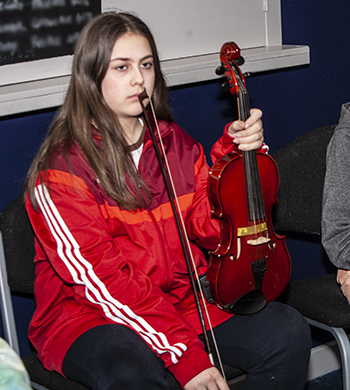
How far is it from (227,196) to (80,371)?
52cm

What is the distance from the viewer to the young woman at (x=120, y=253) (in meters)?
1.24

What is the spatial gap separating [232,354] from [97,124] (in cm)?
65

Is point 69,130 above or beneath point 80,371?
above

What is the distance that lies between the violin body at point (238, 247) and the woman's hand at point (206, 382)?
21cm

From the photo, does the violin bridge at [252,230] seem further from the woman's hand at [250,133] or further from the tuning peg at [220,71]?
the tuning peg at [220,71]

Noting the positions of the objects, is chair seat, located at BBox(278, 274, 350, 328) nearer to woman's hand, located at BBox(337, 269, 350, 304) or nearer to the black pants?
woman's hand, located at BBox(337, 269, 350, 304)

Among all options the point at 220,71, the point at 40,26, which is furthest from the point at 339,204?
the point at 40,26

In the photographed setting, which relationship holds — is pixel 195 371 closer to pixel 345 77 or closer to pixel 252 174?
pixel 252 174

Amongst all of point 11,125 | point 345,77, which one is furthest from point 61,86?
point 345,77

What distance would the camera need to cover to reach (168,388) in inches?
46.9

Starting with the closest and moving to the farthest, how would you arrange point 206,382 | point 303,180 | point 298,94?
point 206,382
point 303,180
point 298,94

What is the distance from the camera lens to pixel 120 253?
→ 4.33ft

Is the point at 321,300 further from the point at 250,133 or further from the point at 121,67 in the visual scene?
the point at 121,67

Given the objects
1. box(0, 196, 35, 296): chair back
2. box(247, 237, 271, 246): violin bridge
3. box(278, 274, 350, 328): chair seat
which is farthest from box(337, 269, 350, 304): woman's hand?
box(0, 196, 35, 296): chair back
